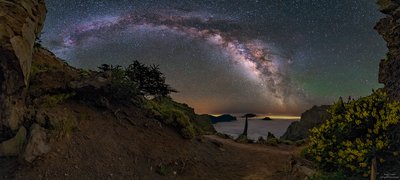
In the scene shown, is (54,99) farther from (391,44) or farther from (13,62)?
(391,44)

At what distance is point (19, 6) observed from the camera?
1357 cm

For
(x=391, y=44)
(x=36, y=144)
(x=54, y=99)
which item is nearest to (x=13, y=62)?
(x=54, y=99)

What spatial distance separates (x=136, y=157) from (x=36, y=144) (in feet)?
12.2

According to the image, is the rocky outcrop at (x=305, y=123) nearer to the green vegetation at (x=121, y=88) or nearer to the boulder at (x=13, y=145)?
the green vegetation at (x=121, y=88)

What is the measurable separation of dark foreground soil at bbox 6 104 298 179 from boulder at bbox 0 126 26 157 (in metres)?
1.13

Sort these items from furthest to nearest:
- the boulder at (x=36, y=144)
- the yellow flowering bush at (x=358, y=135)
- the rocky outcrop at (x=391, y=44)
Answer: the boulder at (x=36, y=144) < the rocky outcrop at (x=391, y=44) < the yellow flowering bush at (x=358, y=135)

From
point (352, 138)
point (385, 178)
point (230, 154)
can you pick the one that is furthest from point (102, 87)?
point (385, 178)

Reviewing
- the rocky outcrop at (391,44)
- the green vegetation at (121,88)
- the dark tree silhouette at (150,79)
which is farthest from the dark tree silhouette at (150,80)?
the rocky outcrop at (391,44)

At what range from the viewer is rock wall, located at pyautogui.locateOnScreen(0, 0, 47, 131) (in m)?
12.0

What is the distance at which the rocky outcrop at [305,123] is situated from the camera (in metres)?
32.7

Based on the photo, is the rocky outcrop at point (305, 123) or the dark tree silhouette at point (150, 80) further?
the rocky outcrop at point (305, 123)

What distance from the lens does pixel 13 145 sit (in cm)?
1156

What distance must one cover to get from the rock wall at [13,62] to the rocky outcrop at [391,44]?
13.5 m

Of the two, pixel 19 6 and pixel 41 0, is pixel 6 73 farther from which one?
pixel 41 0
